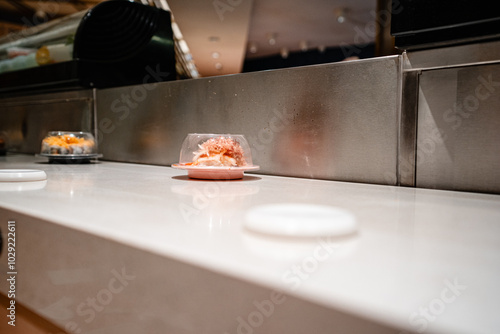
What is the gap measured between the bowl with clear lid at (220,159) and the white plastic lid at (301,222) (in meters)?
0.63

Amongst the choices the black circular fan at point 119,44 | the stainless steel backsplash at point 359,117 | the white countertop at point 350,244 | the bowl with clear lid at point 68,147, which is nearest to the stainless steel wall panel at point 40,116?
the black circular fan at point 119,44

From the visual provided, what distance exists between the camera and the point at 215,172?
1164mm

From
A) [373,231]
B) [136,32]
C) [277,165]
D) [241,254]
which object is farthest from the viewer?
[136,32]

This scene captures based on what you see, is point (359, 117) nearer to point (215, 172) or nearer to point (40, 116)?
point (215, 172)

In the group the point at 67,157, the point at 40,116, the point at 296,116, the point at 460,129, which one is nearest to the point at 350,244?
the point at 460,129

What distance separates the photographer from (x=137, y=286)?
1.55ft

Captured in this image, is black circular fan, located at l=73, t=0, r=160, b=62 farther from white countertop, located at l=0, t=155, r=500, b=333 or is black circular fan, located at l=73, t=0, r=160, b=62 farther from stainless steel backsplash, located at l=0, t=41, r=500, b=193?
white countertop, located at l=0, t=155, r=500, b=333

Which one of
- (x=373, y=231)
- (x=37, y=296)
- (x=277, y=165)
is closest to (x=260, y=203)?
(x=373, y=231)

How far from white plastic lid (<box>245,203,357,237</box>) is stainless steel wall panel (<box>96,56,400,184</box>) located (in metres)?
0.66

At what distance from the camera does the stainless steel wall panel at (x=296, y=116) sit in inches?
44.2

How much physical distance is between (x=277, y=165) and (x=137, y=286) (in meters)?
0.93

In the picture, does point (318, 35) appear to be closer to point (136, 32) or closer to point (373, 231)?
point (136, 32)

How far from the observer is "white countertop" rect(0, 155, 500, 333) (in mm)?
308

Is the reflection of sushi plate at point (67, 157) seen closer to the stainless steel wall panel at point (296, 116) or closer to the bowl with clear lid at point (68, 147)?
the bowl with clear lid at point (68, 147)
